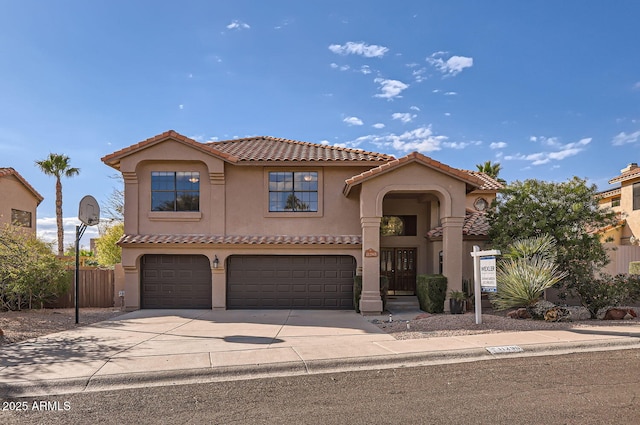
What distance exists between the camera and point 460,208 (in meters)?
14.4

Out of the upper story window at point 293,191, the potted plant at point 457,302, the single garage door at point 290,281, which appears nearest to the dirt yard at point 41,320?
the single garage door at point 290,281

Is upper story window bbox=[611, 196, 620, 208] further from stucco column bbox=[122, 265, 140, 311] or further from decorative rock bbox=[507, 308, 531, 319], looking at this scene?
stucco column bbox=[122, 265, 140, 311]

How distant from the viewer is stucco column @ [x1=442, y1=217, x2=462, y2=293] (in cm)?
1422

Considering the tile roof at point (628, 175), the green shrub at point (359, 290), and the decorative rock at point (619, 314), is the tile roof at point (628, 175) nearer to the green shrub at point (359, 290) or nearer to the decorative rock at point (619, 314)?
the decorative rock at point (619, 314)

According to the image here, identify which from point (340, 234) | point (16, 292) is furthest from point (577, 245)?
point (16, 292)

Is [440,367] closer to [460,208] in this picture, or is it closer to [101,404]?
[101,404]

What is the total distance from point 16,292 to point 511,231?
17.3 m

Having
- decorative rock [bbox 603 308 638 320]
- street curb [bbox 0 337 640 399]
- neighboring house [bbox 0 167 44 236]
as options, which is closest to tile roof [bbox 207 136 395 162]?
decorative rock [bbox 603 308 638 320]

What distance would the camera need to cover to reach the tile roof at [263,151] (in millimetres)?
15547

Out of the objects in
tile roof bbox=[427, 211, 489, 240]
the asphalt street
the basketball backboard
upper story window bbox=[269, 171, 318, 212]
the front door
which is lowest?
the asphalt street

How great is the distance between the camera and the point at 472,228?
15.8m

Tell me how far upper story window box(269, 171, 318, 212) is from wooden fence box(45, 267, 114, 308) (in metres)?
7.27

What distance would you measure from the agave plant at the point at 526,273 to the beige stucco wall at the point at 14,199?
25.4 m

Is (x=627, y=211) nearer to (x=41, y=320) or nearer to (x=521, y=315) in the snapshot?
(x=521, y=315)
